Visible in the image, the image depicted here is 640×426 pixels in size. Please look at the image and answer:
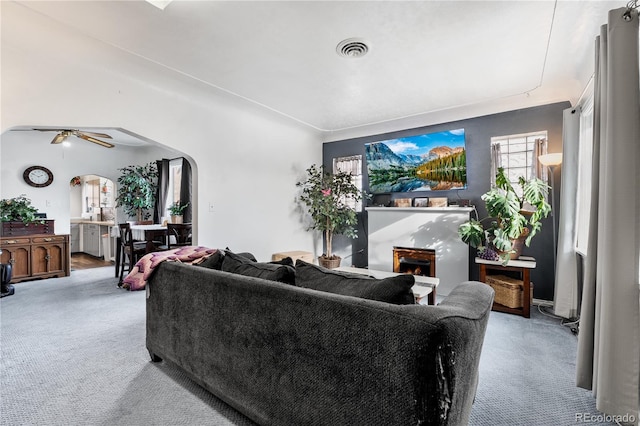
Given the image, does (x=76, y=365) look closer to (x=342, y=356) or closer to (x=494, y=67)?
(x=342, y=356)

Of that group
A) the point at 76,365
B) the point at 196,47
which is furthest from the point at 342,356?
the point at 196,47

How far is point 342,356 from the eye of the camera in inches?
46.8

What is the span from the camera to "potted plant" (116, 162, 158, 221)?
21.4ft

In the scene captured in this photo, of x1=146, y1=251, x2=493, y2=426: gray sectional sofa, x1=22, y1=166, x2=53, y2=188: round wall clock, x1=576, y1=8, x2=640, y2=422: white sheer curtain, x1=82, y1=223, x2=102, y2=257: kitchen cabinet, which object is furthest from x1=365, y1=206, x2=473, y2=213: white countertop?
x1=82, y1=223, x2=102, y2=257: kitchen cabinet

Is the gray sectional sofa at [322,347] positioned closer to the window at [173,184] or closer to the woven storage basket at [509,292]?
the woven storage basket at [509,292]

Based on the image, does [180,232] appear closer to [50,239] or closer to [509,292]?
[50,239]

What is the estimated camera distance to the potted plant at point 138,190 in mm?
6531

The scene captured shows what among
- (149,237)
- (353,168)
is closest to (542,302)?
(353,168)

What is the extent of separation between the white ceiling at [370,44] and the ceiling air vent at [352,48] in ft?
0.20

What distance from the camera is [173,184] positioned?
680 centimetres

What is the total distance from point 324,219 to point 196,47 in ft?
10.9

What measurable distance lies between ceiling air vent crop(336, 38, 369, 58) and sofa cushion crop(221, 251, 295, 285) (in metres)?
2.06

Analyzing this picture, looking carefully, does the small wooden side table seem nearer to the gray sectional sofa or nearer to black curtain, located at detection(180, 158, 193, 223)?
the gray sectional sofa

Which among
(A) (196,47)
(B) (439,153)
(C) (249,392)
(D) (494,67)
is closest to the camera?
(C) (249,392)
